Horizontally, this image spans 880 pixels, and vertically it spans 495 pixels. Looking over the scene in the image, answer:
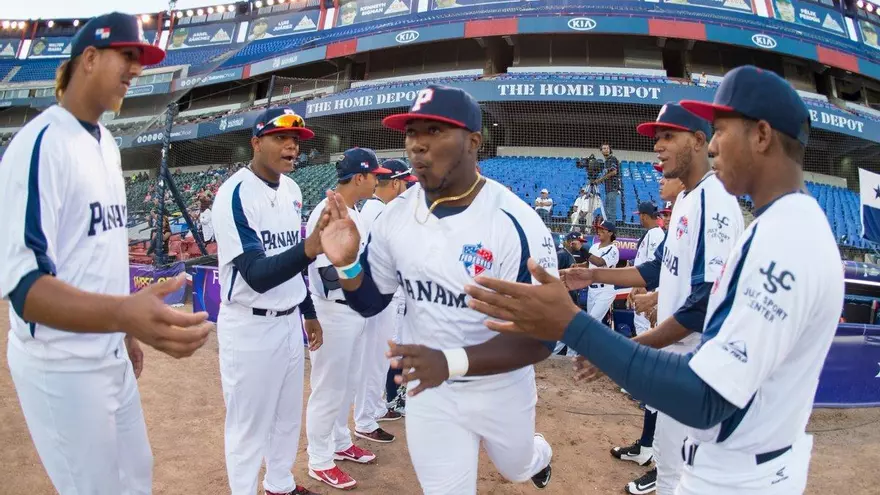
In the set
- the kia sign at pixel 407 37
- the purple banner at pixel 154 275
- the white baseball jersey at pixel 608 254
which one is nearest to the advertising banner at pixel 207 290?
the purple banner at pixel 154 275

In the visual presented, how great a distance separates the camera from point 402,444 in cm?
447

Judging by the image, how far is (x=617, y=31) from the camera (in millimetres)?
21406

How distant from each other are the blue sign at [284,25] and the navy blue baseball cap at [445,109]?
33492mm

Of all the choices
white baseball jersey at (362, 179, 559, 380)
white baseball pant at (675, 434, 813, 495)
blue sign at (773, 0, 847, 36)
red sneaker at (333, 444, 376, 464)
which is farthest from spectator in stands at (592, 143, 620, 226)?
blue sign at (773, 0, 847, 36)

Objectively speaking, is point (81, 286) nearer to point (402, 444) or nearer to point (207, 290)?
point (402, 444)

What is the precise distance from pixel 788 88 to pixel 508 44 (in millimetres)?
25455

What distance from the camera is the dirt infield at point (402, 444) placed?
3635 mm

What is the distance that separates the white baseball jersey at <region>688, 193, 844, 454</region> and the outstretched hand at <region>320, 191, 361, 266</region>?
4.74ft

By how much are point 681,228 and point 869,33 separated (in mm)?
34953

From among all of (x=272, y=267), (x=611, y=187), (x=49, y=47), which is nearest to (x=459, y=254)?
(x=272, y=267)

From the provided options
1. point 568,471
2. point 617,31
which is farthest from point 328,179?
point 568,471

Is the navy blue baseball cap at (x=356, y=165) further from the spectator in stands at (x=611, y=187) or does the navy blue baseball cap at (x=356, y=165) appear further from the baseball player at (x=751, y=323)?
the spectator in stands at (x=611, y=187)

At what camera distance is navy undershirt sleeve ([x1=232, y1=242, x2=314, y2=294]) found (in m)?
2.50

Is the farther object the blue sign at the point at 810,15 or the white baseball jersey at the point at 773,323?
the blue sign at the point at 810,15
